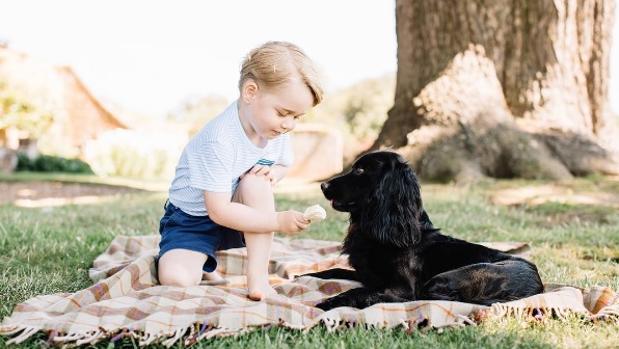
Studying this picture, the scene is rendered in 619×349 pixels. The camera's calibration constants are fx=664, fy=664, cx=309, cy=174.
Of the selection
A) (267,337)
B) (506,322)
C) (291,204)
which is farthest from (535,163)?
(267,337)

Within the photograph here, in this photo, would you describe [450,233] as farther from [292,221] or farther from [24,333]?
[24,333]

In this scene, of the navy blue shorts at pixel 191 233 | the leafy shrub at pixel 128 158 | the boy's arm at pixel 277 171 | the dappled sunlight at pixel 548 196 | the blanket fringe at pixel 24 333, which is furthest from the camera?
the leafy shrub at pixel 128 158

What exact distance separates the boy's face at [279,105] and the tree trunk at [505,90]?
4.82 meters

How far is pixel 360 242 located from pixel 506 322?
Answer: 92 cm

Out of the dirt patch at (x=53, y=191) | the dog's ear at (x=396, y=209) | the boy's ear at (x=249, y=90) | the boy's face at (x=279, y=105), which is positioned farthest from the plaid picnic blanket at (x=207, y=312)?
the dirt patch at (x=53, y=191)

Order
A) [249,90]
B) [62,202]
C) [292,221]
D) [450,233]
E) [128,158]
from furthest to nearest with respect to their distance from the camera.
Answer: [128,158]
[62,202]
[450,233]
[249,90]
[292,221]

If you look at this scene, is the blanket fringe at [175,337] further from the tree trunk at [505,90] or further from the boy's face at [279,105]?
the tree trunk at [505,90]

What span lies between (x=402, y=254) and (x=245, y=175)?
→ 0.87 m

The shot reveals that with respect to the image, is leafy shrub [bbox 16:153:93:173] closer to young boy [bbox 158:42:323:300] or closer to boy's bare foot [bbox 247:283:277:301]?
young boy [bbox 158:42:323:300]

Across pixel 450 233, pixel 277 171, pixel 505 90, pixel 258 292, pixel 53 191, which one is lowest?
pixel 53 191

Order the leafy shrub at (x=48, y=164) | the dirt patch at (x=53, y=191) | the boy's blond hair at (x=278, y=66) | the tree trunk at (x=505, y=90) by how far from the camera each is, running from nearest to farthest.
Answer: the boy's blond hair at (x=278, y=66), the tree trunk at (x=505, y=90), the dirt patch at (x=53, y=191), the leafy shrub at (x=48, y=164)

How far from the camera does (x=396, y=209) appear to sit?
3.17 meters

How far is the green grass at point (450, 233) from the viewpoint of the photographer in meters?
2.42

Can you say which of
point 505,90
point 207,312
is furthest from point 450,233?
point 505,90
